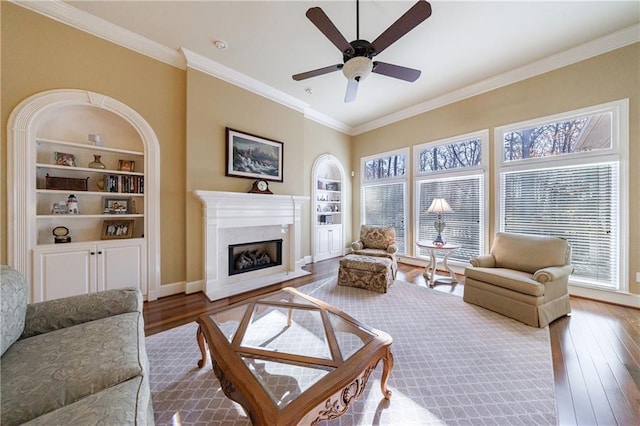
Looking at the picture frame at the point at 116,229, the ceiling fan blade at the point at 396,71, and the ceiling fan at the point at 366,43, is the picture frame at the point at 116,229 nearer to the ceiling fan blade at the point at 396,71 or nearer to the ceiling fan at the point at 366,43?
the ceiling fan at the point at 366,43

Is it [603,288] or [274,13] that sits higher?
→ [274,13]

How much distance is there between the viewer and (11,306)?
3.87ft

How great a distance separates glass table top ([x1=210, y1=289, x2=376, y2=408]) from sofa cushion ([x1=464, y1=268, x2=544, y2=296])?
79.0 inches

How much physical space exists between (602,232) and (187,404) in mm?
4842

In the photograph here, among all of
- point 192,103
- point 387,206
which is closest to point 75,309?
point 192,103

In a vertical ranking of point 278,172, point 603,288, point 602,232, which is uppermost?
point 278,172

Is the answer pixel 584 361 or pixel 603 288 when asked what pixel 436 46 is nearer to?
pixel 584 361

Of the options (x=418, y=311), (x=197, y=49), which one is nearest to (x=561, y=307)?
(x=418, y=311)

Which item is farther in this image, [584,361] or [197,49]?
[197,49]

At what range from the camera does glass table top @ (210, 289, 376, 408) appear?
124 cm

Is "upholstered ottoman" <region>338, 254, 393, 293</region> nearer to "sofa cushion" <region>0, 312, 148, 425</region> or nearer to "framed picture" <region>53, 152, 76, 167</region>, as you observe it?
"sofa cushion" <region>0, 312, 148, 425</region>

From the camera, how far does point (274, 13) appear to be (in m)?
2.46

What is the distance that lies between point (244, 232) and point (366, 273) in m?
2.10

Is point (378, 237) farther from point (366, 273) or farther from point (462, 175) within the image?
point (462, 175)
